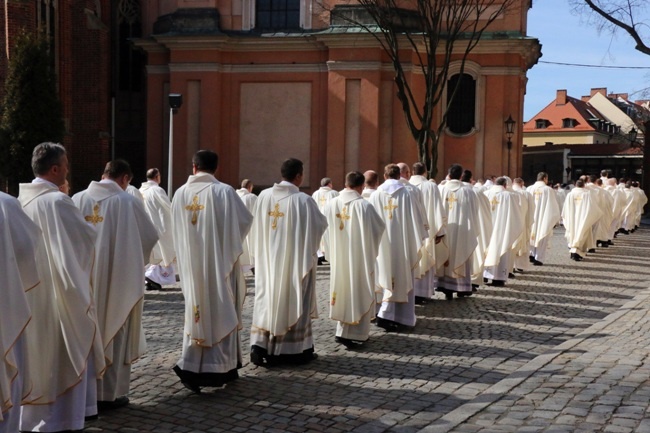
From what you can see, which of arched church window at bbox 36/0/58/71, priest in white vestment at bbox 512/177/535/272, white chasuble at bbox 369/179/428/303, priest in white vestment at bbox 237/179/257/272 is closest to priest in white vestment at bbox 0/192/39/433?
white chasuble at bbox 369/179/428/303

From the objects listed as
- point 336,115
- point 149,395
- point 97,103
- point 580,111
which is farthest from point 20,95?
point 580,111

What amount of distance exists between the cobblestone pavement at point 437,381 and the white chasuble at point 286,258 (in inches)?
20.7

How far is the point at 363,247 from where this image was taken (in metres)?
10.0

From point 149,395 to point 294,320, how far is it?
1.77m

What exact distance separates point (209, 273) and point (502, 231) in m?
10.3

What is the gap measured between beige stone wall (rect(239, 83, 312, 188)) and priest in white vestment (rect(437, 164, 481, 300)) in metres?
→ 18.0

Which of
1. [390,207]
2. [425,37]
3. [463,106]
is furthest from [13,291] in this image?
[463,106]

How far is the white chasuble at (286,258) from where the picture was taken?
8.87 m

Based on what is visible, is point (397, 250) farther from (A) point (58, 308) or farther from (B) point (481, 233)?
(A) point (58, 308)

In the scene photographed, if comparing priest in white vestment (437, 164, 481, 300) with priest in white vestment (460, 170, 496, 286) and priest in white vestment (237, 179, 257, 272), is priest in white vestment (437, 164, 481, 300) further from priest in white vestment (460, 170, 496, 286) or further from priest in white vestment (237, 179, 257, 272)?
priest in white vestment (237, 179, 257, 272)

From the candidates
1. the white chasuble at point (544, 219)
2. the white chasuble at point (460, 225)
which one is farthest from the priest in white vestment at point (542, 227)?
the white chasuble at point (460, 225)

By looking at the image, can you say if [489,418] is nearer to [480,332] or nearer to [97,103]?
[480,332]

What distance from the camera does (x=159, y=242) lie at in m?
15.3

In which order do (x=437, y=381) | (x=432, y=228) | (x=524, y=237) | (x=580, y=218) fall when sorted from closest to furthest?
(x=437, y=381) < (x=432, y=228) < (x=524, y=237) < (x=580, y=218)
